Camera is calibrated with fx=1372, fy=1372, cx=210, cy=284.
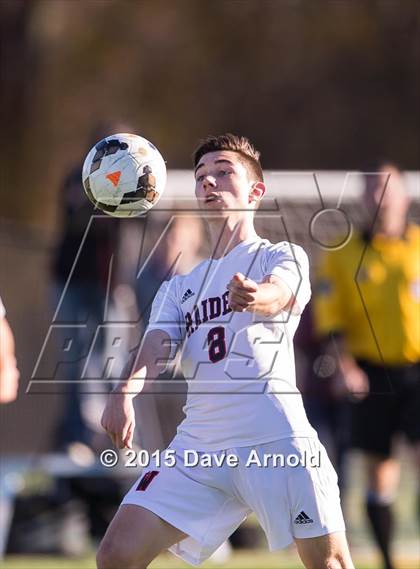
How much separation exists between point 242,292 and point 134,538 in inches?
40.8

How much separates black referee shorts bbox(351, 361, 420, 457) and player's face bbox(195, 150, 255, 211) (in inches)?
123

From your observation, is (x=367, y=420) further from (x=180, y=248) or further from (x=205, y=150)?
(x=205, y=150)

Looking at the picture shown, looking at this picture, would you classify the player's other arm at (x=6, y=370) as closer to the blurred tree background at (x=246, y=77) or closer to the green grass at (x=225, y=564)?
the green grass at (x=225, y=564)

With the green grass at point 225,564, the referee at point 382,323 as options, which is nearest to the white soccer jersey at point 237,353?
the referee at point 382,323

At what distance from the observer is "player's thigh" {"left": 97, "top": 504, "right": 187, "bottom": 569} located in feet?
16.9

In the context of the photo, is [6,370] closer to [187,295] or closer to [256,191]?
[187,295]

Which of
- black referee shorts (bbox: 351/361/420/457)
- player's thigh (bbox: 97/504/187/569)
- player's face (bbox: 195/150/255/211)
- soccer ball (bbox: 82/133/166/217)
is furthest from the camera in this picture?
black referee shorts (bbox: 351/361/420/457)

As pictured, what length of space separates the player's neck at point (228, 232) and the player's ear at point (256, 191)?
0.09 m

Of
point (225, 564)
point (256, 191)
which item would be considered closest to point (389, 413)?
point (225, 564)

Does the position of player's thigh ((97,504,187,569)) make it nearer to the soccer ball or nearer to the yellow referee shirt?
the soccer ball

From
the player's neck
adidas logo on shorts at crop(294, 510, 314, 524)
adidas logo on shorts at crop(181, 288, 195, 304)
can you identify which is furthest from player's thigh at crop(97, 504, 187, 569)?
the player's neck

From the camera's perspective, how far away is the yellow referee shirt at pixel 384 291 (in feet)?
28.0

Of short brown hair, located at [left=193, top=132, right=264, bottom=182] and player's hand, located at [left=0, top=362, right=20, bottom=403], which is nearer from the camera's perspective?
player's hand, located at [left=0, top=362, right=20, bottom=403]

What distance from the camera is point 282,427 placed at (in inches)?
209
